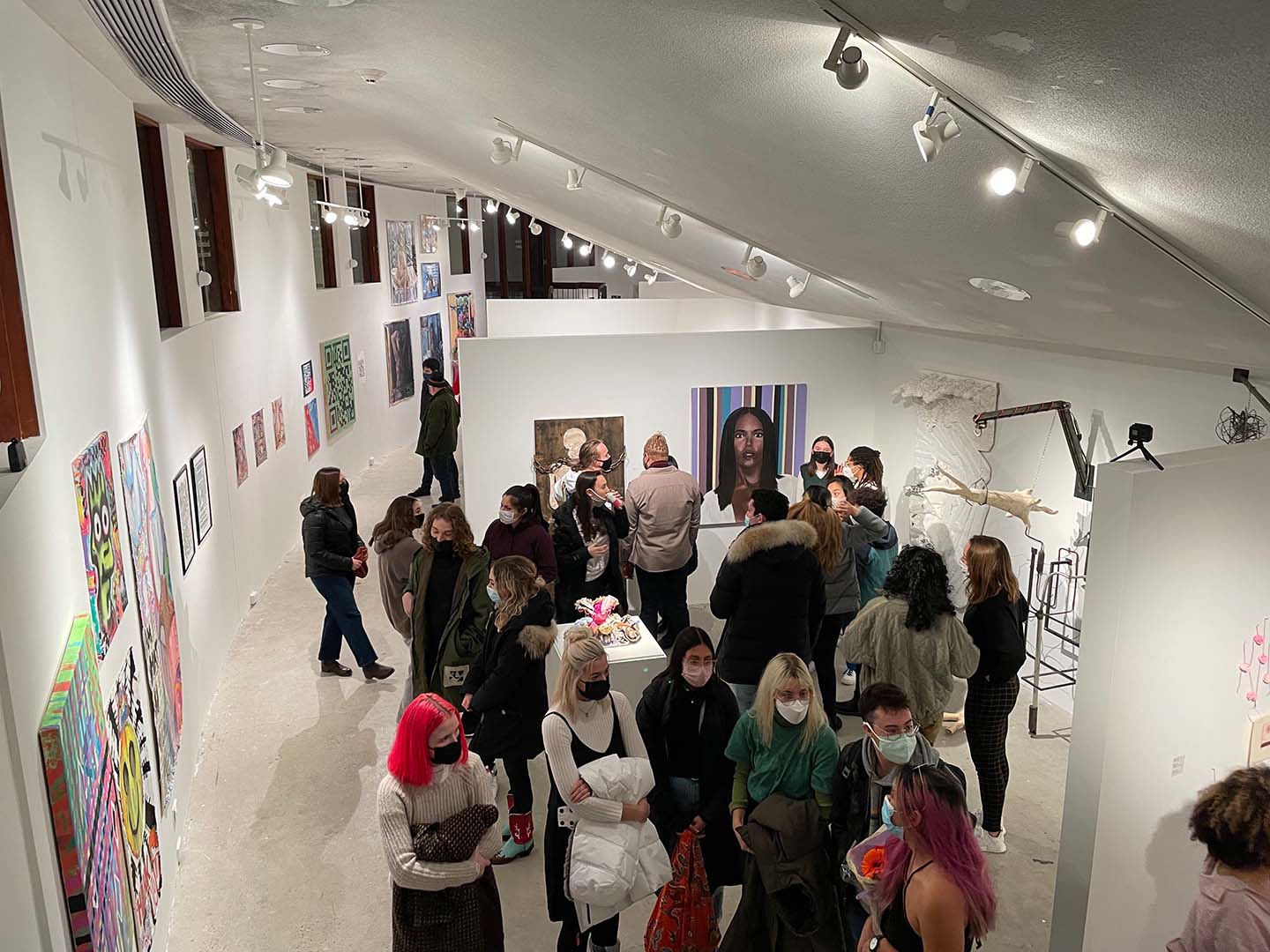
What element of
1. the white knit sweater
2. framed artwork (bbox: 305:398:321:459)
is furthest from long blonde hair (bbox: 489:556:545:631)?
framed artwork (bbox: 305:398:321:459)

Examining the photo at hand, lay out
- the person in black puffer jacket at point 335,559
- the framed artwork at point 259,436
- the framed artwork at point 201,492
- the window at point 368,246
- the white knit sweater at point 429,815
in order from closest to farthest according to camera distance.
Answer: the white knit sweater at point 429,815 → the person in black puffer jacket at point 335,559 → the framed artwork at point 201,492 → the framed artwork at point 259,436 → the window at point 368,246

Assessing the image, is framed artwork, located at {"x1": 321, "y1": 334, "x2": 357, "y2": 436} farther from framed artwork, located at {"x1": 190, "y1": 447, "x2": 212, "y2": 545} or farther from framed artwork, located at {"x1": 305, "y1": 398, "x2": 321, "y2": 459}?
framed artwork, located at {"x1": 190, "y1": 447, "x2": 212, "y2": 545}

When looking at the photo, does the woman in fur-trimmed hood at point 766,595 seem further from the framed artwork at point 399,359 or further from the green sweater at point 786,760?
the framed artwork at point 399,359

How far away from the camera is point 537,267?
68.6 ft

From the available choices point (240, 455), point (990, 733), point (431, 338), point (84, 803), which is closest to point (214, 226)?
point (240, 455)

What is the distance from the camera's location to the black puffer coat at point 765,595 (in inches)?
201

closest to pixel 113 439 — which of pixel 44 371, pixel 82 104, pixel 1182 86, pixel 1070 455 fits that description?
pixel 44 371

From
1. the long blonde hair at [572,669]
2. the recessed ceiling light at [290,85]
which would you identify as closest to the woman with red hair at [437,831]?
the long blonde hair at [572,669]

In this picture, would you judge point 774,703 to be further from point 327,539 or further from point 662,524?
point 327,539

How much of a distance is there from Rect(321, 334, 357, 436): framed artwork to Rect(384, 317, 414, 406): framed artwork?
165cm

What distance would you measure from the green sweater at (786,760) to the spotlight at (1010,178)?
1.97m

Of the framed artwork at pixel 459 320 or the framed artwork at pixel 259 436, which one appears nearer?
the framed artwork at pixel 259 436

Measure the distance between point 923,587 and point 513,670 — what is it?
78.0 inches

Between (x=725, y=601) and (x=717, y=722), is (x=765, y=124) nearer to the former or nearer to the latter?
(x=717, y=722)
